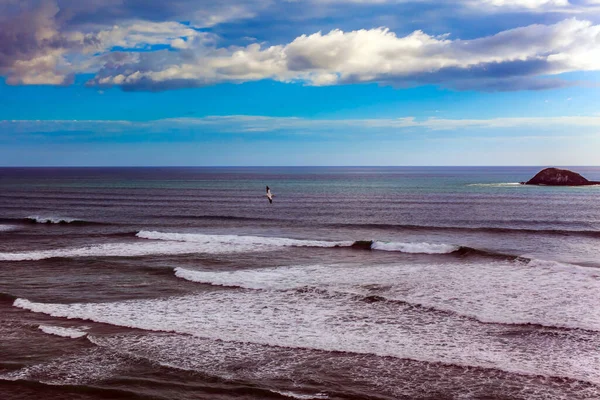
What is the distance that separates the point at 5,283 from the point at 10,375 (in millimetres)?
11774

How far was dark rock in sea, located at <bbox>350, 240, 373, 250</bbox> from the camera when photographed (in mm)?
33062

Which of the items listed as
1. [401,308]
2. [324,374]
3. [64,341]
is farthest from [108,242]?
[324,374]

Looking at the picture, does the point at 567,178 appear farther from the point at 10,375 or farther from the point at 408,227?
the point at 10,375

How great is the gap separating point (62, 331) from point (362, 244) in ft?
70.6

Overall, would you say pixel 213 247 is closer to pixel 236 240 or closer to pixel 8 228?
pixel 236 240

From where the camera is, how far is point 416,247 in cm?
3206

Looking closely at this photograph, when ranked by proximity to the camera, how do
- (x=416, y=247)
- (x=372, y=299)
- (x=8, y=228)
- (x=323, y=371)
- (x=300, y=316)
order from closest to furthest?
1. (x=323, y=371)
2. (x=300, y=316)
3. (x=372, y=299)
4. (x=416, y=247)
5. (x=8, y=228)

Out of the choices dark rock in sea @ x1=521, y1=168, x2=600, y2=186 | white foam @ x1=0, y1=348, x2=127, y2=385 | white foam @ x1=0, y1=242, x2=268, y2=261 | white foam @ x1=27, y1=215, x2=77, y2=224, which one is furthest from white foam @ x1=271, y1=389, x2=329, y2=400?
dark rock in sea @ x1=521, y1=168, x2=600, y2=186

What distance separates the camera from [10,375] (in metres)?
12.0

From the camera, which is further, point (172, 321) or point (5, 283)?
point (5, 283)

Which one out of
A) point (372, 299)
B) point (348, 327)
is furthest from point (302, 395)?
point (372, 299)

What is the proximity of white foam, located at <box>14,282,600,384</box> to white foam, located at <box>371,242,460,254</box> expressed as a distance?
11.1 meters

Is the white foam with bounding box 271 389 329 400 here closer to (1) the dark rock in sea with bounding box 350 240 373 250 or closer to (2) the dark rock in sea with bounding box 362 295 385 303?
(2) the dark rock in sea with bounding box 362 295 385 303

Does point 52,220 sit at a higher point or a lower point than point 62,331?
higher
